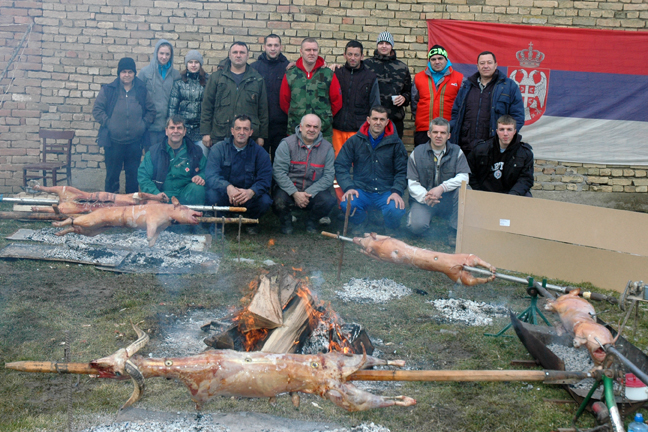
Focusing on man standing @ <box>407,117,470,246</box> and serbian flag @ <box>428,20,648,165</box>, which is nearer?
man standing @ <box>407,117,470,246</box>

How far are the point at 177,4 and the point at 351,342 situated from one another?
690 cm

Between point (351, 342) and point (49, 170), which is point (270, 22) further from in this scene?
point (351, 342)

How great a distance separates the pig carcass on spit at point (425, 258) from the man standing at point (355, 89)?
9.90 ft

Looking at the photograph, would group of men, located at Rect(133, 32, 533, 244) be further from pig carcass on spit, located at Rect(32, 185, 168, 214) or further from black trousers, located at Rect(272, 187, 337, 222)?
pig carcass on spit, located at Rect(32, 185, 168, 214)

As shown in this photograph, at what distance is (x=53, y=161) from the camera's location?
9148mm

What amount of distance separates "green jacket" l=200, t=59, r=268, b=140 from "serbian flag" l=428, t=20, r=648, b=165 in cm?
323

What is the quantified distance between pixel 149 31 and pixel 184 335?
6201 millimetres

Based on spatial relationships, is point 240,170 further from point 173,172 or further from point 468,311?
point 468,311

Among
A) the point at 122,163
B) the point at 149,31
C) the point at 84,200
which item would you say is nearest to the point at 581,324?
the point at 84,200

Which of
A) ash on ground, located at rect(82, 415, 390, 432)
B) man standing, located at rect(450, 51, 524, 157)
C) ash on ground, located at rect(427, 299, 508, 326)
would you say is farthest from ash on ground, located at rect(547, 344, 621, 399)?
man standing, located at rect(450, 51, 524, 157)

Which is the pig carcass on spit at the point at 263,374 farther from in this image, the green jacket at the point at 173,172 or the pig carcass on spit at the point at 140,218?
the green jacket at the point at 173,172

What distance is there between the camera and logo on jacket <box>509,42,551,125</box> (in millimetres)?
9023

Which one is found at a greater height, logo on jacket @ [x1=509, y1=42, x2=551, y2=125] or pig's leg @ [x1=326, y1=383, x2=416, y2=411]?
logo on jacket @ [x1=509, y1=42, x2=551, y2=125]

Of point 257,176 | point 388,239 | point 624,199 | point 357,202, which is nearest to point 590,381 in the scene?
point 388,239
